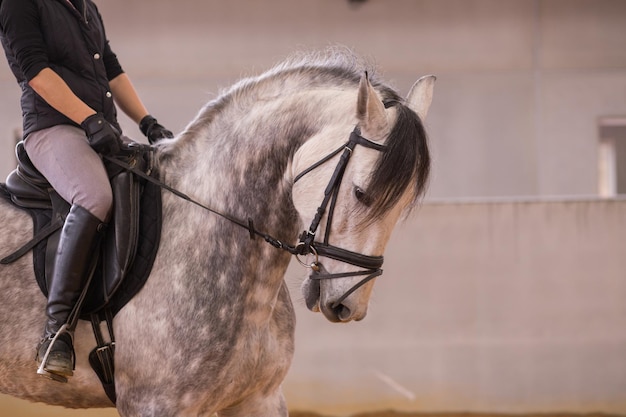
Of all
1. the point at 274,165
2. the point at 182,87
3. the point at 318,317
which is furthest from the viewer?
the point at 182,87

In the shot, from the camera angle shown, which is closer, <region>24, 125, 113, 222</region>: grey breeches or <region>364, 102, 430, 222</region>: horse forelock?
<region>364, 102, 430, 222</region>: horse forelock

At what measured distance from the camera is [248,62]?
8.72m

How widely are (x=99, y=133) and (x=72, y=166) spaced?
0.47 ft

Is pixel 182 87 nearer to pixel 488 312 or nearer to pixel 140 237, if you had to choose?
pixel 488 312

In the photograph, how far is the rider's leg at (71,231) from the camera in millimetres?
2615

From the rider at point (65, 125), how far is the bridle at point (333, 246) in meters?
0.72

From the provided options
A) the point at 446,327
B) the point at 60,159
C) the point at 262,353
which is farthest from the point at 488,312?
the point at 60,159

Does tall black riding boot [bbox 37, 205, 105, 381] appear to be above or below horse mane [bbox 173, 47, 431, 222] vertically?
below

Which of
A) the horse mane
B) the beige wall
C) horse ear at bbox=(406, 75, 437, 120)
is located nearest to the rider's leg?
the horse mane

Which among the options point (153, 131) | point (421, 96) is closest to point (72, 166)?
point (153, 131)

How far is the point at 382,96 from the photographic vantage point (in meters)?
2.54

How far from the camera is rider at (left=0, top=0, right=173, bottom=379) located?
8.63ft

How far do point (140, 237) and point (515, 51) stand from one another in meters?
6.91

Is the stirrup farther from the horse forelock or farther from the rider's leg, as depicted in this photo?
the horse forelock
